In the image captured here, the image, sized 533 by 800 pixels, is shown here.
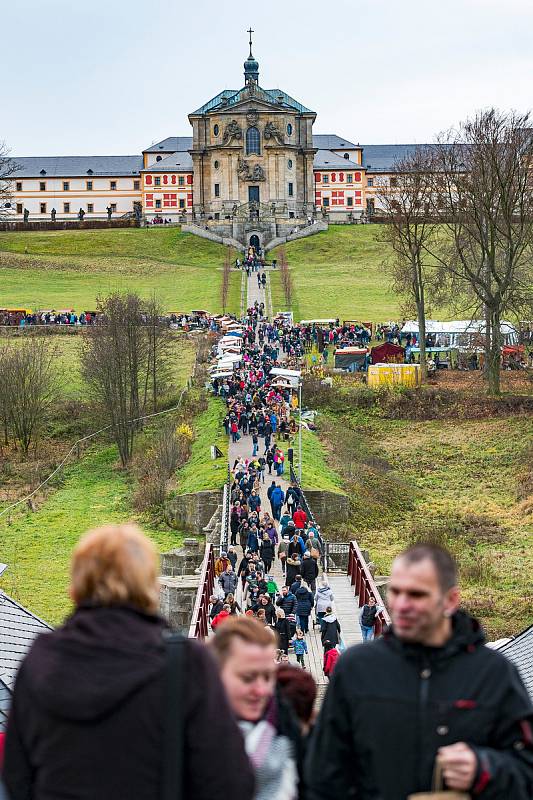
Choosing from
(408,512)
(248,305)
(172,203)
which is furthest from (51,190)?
(408,512)

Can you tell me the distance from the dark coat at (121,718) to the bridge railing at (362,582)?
16324 millimetres

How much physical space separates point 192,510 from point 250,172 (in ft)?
273

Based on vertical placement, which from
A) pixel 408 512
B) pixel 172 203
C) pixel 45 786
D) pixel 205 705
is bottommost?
pixel 408 512

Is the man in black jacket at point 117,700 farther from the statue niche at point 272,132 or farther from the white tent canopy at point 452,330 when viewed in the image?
the statue niche at point 272,132

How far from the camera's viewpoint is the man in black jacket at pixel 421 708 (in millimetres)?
5367

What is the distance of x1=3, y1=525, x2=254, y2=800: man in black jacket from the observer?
4852 millimetres

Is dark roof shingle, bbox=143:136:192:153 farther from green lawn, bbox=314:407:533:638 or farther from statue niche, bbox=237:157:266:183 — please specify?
green lawn, bbox=314:407:533:638

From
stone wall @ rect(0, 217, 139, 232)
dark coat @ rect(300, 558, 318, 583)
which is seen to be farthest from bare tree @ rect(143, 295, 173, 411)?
stone wall @ rect(0, 217, 139, 232)

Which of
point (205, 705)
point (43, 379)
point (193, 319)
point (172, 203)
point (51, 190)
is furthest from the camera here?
point (51, 190)

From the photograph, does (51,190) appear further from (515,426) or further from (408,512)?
(408,512)

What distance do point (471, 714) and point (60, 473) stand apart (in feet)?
147

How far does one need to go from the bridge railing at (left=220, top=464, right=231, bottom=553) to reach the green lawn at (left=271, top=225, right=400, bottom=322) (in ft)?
136

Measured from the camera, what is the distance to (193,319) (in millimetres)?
75812

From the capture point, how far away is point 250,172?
119 meters
